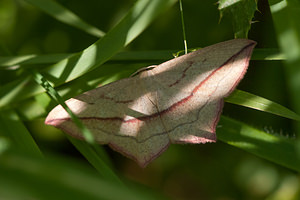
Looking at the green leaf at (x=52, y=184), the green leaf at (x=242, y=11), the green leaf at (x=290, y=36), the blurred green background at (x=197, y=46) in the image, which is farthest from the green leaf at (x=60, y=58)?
the green leaf at (x=52, y=184)

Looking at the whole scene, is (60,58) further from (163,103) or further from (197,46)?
(197,46)

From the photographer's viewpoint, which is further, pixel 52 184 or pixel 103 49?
pixel 103 49

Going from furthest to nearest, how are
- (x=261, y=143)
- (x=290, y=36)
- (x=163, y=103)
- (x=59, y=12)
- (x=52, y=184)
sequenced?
(x=59, y=12) < (x=163, y=103) < (x=261, y=143) < (x=290, y=36) < (x=52, y=184)

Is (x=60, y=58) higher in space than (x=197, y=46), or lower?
higher

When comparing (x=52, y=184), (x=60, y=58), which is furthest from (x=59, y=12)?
(x=52, y=184)

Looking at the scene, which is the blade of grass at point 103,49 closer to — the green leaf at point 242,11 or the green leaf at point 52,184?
the green leaf at point 242,11

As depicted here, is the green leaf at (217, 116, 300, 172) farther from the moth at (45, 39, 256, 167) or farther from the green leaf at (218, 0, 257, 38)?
the green leaf at (218, 0, 257, 38)

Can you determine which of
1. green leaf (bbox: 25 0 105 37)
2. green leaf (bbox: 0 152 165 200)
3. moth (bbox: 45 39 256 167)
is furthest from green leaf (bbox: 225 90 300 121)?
green leaf (bbox: 0 152 165 200)

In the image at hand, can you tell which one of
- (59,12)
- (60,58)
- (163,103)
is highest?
(59,12)

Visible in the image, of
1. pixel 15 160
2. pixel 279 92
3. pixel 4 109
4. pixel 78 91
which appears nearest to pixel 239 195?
pixel 279 92
